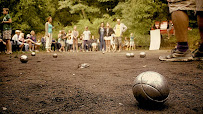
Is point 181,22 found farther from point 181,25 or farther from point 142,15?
point 142,15

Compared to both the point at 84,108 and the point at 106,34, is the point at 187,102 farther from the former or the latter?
the point at 106,34

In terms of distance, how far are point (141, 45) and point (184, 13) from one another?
16949 mm

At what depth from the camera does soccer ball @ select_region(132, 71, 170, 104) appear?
1635mm

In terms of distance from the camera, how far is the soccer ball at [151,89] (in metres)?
1.63

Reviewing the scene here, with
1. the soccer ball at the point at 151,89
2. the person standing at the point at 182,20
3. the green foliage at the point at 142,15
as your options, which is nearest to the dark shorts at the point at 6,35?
the person standing at the point at 182,20

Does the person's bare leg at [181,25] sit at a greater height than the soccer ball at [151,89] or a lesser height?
greater

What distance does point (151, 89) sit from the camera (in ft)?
5.41

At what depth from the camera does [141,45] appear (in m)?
20.9

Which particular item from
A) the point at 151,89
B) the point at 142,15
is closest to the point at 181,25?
the point at 151,89

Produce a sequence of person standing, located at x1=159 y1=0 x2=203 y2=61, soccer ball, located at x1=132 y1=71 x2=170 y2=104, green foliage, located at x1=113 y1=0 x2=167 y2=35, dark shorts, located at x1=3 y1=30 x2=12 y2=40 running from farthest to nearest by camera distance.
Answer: green foliage, located at x1=113 y1=0 x2=167 y2=35
dark shorts, located at x1=3 y1=30 x2=12 y2=40
person standing, located at x1=159 y1=0 x2=203 y2=61
soccer ball, located at x1=132 y1=71 x2=170 y2=104

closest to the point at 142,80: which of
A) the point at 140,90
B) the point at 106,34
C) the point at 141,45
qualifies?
the point at 140,90

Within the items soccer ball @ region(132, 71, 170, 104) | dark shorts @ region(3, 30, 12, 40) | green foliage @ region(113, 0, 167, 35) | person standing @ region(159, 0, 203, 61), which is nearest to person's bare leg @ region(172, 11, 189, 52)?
person standing @ region(159, 0, 203, 61)

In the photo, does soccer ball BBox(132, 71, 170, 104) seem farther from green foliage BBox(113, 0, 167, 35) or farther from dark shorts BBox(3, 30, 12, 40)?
green foliage BBox(113, 0, 167, 35)

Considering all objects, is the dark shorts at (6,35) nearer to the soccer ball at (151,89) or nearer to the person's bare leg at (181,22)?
the person's bare leg at (181,22)
